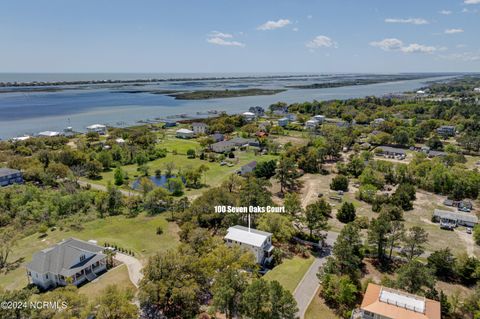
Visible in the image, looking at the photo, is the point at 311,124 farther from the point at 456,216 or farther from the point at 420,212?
the point at 456,216

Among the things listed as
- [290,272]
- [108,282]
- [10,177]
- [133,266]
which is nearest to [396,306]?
[290,272]

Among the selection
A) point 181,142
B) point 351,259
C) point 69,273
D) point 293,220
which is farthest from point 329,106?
point 69,273

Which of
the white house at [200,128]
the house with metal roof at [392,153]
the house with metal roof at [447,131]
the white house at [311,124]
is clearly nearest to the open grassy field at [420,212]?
the house with metal roof at [392,153]

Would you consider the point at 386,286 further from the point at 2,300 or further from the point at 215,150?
the point at 215,150

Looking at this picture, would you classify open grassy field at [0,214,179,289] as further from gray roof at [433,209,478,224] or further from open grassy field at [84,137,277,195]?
gray roof at [433,209,478,224]

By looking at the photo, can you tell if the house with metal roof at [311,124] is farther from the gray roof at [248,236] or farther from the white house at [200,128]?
the gray roof at [248,236]
